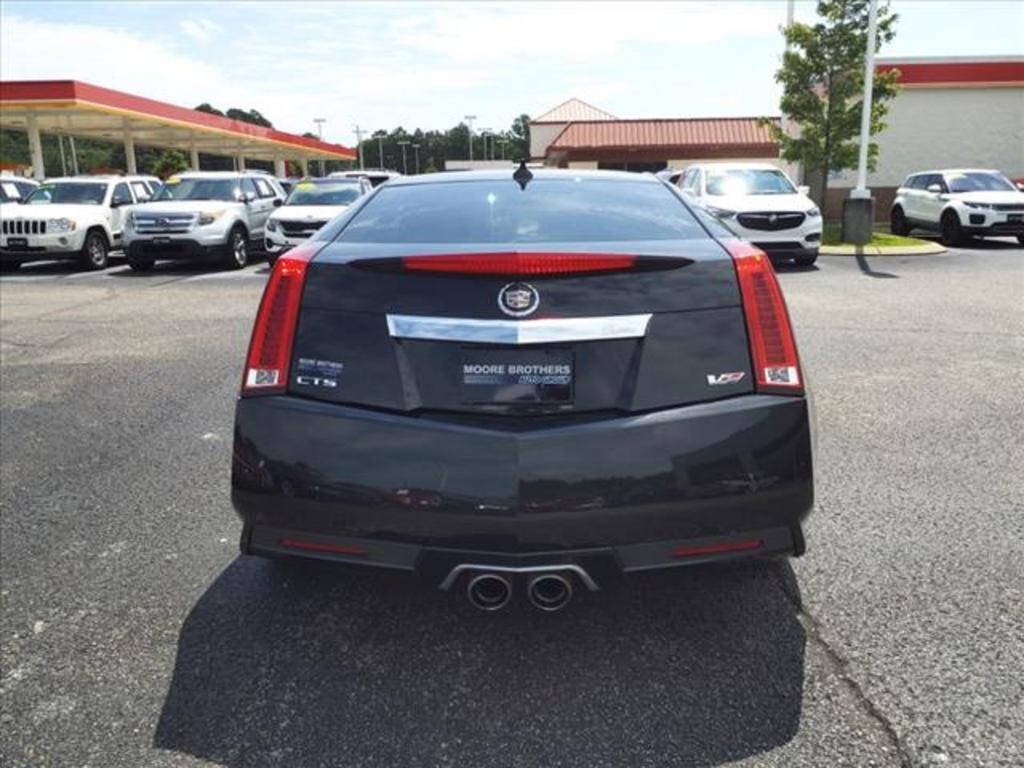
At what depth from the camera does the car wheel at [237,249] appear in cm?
1683

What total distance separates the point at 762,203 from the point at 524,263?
1386 centimetres

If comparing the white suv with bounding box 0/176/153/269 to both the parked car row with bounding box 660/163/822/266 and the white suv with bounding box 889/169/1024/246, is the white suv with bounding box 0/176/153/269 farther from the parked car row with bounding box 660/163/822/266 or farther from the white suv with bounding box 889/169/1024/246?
the white suv with bounding box 889/169/1024/246

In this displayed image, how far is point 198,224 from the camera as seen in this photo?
53.9 feet

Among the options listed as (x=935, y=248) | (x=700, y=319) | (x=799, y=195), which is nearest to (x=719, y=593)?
(x=700, y=319)

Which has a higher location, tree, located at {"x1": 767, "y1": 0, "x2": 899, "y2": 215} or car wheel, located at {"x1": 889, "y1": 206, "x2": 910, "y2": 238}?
tree, located at {"x1": 767, "y1": 0, "x2": 899, "y2": 215}

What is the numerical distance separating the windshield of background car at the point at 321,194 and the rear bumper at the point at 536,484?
15.0m

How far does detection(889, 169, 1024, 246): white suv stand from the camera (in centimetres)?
1900

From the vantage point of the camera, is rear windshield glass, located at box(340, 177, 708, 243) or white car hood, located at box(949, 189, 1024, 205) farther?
white car hood, located at box(949, 189, 1024, 205)

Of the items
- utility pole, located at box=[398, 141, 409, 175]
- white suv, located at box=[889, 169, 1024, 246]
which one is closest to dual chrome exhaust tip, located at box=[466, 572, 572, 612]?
white suv, located at box=[889, 169, 1024, 246]

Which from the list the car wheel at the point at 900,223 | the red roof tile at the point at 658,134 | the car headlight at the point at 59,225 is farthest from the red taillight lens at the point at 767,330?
the red roof tile at the point at 658,134

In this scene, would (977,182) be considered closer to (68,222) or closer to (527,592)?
(68,222)

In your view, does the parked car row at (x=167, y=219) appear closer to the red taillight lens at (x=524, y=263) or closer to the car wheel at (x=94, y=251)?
the car wheel at (x=94, y=251)

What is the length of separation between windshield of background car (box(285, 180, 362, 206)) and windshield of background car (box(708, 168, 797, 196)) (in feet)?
22.7

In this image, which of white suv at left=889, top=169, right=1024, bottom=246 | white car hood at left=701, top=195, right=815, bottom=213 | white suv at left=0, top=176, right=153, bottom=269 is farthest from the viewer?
white suv at left=889, top=169, right=1024, bottom=246
